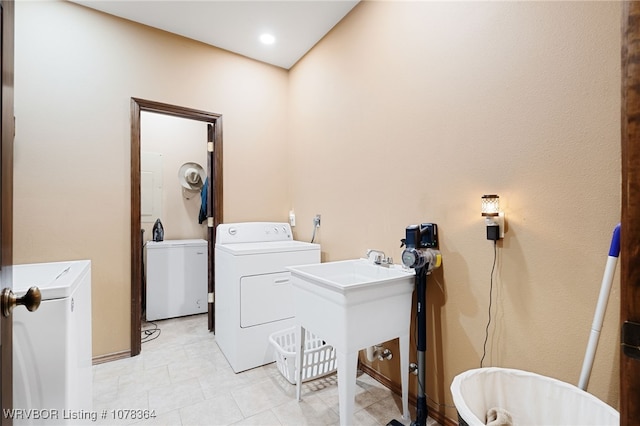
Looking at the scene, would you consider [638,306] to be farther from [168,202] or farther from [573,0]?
[168,202]

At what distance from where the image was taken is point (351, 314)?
1.46m

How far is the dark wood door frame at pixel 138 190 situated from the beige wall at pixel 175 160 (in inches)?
39.5

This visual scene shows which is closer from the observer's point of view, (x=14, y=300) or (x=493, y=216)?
(x=14, y=300)

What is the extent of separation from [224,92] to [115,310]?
7.43 ft

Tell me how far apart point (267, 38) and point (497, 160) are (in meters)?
2.37

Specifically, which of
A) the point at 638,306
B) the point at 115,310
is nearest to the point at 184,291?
the point at 115,310

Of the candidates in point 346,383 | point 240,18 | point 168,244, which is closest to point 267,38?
point 240,18

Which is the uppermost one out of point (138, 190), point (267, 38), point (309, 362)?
point (267, 38)

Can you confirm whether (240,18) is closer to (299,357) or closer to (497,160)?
(497,160)

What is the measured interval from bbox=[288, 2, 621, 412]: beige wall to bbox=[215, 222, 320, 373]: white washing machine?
0.63m

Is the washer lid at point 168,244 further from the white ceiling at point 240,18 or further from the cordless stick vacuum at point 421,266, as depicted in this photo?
the cordless stick vacuum at point 421,266

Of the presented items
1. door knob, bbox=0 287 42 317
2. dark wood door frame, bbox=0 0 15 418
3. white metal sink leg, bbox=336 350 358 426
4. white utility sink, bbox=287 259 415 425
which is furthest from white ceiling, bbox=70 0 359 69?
white metal sink leg, bbox=336 350 358 426

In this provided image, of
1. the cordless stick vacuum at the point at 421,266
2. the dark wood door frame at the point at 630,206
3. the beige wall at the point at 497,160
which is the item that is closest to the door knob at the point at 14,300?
the dark wood door frame at the point at 630,206

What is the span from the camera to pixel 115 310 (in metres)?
2.43
